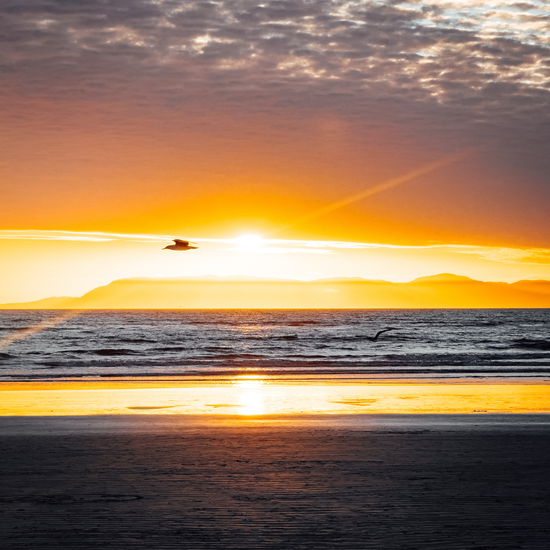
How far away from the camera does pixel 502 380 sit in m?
25.8

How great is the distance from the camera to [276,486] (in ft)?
25.3

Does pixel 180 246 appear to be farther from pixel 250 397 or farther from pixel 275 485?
pixel 275 485

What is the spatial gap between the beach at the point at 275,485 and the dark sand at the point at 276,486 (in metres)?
0.02

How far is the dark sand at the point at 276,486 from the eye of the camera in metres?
5.96

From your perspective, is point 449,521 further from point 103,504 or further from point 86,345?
point 86,345

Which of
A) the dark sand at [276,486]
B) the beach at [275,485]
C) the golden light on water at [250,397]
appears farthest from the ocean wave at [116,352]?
the dark sand at [276,486]

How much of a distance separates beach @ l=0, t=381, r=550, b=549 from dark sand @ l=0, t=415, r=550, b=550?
0.07 ft

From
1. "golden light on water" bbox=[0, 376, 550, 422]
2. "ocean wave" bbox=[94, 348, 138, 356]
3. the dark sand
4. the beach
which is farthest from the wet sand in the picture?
"ocean wave" bbox=[94, 348, 138, 356]

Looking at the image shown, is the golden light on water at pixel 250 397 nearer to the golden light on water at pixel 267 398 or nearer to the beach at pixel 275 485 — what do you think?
the golden light on water at pixel 267 398

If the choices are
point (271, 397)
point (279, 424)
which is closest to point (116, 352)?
point (271, 397)

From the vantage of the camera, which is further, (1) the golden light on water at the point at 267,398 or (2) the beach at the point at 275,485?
(1) the golden light on water at the point at 267,398

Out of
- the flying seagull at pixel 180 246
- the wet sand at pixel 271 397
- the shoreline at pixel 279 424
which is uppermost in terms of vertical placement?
the flying seagull at pixel 180 246

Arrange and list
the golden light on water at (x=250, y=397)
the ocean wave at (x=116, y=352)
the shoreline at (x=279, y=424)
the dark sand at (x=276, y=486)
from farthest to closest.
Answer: the ocean wave at (x=116, y=352), the golden light on water at (x=250, y=397), the shoreline at (x=279, y=424), the dark sand at (x=276, y=486)

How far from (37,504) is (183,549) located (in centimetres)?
225
